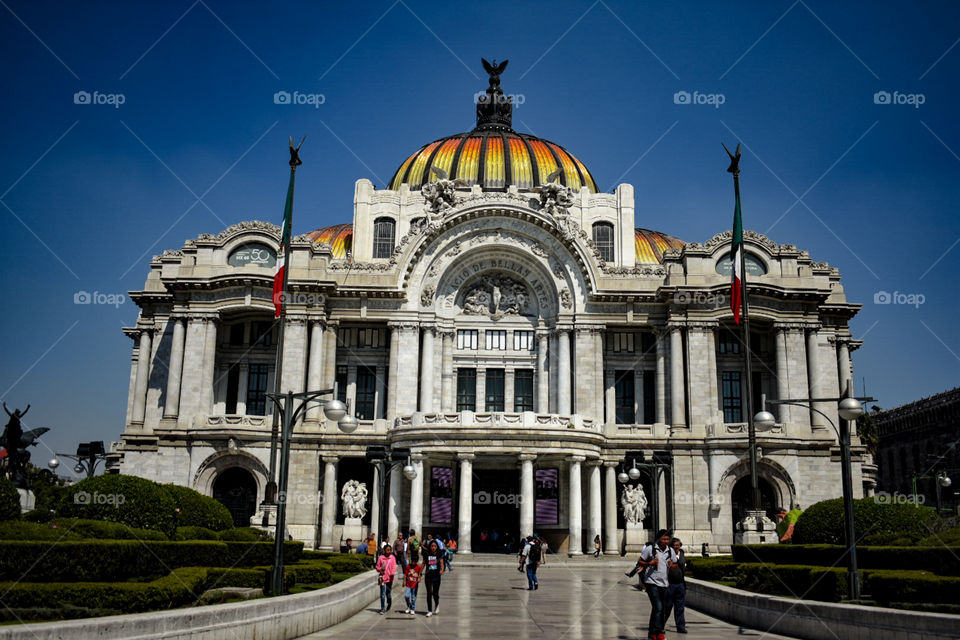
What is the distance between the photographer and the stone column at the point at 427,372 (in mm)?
57344

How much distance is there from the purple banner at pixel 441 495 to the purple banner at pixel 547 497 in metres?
5.19

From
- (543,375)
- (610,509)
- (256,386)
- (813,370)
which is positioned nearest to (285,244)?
(256,386)

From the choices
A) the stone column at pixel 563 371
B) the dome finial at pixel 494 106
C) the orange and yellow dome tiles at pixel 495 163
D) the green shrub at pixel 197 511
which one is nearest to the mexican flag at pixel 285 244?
the green shrub at pixel 197 511

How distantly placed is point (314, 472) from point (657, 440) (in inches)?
845

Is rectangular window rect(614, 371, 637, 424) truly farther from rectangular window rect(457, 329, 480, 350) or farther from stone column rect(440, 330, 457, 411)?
stone column rect(440, 330, 457, 411)

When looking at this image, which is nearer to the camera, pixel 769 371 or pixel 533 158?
pixel 769 371

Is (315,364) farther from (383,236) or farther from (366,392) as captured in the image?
(383,236)

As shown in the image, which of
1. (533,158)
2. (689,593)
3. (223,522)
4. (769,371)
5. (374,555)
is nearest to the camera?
(689,593)

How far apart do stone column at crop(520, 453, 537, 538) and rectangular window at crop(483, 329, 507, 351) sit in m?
11.9

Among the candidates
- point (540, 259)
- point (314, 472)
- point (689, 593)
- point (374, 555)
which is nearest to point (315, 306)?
point (314, 472)

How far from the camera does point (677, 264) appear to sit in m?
57.7

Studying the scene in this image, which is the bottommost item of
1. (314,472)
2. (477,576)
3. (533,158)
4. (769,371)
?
(477,576)

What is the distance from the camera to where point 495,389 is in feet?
200

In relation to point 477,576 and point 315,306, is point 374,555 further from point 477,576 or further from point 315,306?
point 315,306
